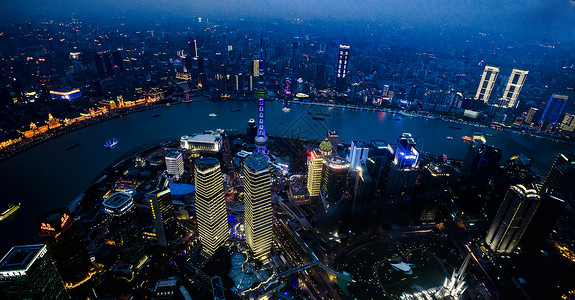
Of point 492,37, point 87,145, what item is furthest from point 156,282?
point 492,37

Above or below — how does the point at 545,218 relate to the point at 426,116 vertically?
above

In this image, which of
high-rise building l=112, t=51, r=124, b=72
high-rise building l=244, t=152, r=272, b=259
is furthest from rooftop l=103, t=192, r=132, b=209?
high-rise building l=112, t=51, r=124, b=72

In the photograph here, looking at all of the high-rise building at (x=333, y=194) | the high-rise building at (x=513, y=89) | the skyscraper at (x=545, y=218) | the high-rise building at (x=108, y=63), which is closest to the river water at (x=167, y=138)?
the high-rise building at (x=513, y=89)

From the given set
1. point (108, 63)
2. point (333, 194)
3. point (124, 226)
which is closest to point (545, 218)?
point (333, 194)

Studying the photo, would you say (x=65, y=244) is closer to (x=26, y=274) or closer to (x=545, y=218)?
(x=26, y=274)

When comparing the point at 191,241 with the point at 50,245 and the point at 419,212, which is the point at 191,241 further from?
the point at 419,212

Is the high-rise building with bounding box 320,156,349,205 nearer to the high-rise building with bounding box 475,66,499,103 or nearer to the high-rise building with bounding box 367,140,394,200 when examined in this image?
the high-rise building with bounding box 367,140,394,200

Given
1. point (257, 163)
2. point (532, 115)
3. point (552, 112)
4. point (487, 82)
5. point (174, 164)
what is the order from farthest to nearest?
point (487, 82) → point (532, 115) → point (552, 112) → point (174, 164) → point (257, 163)
